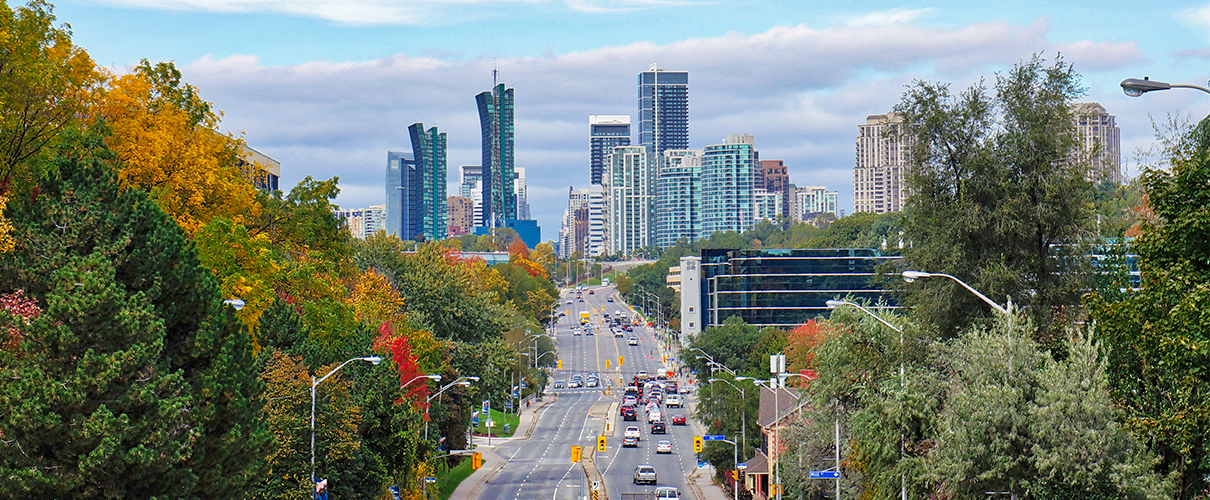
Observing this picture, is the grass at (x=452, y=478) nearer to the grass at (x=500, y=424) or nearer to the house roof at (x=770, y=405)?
the house roof at (x=770, y=405)

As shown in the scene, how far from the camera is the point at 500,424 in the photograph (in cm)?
10475

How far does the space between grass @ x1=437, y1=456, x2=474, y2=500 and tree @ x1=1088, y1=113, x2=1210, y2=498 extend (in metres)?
47.7

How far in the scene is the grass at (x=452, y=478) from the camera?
222 ft

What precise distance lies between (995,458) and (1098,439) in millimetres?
1858

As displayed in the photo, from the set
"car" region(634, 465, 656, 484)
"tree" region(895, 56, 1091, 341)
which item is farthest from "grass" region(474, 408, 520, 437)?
"tree" region(895, 56, 1091, 341)

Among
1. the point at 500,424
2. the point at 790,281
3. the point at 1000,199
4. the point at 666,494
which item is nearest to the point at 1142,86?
the point at 1000,199

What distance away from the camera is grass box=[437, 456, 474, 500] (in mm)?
67806

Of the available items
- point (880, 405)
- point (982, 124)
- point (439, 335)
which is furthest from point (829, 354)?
point (439, 335)

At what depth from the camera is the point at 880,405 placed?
99.1 feet

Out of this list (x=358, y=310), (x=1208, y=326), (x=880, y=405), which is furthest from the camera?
(x=358, y=310)

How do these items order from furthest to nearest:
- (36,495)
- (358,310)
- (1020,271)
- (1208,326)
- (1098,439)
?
(358,310) → (1020,271) → (36,495) → (1098,439) → (1208,326)

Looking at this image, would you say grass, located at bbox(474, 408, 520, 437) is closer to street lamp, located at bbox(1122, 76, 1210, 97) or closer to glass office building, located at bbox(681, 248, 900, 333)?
glass office building, located at bbox(681, 248, 900, 333)

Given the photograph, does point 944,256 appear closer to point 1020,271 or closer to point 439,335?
point 1020,271

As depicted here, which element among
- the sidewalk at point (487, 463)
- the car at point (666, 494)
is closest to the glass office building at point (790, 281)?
the sidewalk at point (487, 463)
